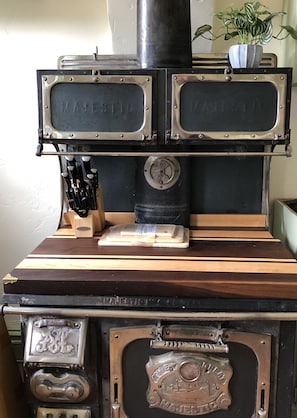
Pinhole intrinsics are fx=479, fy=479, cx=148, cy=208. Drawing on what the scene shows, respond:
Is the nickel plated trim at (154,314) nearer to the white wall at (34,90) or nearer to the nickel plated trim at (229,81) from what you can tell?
the nickel plated trim at (229,81)

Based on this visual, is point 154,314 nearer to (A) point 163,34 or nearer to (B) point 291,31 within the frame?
(A) point 163,34

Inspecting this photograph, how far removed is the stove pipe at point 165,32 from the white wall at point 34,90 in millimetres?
A: 263

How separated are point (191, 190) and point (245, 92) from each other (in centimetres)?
52

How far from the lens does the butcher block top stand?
144cm

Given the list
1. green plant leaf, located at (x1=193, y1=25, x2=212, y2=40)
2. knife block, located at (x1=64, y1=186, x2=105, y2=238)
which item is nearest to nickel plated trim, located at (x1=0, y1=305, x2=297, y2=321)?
knife block, located at (x1=64, y1=186, x2=105, y2=238)

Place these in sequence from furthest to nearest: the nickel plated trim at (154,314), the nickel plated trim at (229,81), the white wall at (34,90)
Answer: the white wall at (34,90)
the nickel plated trim at (229,81)
the nickel plated trim at (154,314)

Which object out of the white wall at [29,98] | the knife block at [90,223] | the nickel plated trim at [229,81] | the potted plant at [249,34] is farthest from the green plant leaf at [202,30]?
the knife block at [90,223]

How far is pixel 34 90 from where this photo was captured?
214 cm

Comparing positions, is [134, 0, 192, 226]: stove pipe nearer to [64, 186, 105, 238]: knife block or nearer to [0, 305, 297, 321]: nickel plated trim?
[64, 186, 105, 238]: knife block

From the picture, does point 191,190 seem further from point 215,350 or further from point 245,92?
point 215,350

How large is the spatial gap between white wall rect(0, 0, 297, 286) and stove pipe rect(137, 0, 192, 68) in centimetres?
26

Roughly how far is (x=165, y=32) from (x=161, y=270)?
33.0 inches

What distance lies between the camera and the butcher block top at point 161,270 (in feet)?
4.72

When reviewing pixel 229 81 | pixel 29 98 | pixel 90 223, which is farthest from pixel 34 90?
pixel 229 81
